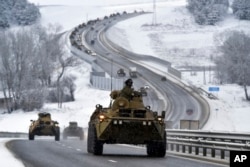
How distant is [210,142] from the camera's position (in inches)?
1041

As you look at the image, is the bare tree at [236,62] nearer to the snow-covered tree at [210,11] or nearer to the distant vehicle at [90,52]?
the distant vehicle at [90,52]

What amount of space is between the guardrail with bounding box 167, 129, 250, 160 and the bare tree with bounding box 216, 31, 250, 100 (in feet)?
194

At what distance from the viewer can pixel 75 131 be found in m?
57.3

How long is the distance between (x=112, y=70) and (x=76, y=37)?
4384 cm

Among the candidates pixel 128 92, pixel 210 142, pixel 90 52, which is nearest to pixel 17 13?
pixel 90 52

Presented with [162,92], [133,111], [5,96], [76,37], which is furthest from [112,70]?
[133,111]

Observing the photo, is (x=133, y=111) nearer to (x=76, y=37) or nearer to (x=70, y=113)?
(x=70, y=113)

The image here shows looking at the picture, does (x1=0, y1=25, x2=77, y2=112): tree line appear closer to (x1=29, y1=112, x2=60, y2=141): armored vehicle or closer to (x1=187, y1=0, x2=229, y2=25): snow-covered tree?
(x1=29, y1=112, x2=60, y2=141): armored vehicle

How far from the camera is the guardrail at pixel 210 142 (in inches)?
942

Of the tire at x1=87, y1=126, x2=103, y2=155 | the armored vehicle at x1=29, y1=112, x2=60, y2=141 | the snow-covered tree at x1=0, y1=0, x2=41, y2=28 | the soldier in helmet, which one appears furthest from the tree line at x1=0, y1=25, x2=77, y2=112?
the snow-covered tree at x1=0, y1=0, x2=41, y2=28

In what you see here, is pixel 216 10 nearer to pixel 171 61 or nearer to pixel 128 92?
pixel 171 61

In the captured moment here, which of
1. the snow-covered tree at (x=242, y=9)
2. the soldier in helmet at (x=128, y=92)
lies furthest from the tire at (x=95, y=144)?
the snow-covered tree at (x=242, y=9)

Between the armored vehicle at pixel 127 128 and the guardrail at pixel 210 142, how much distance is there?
6.27 feet

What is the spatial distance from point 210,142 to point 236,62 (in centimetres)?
7517
